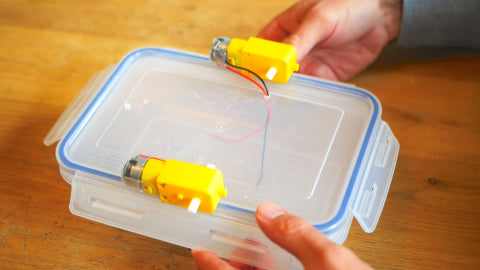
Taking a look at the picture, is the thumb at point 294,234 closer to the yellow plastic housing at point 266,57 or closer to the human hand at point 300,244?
the human hand at point 300,244

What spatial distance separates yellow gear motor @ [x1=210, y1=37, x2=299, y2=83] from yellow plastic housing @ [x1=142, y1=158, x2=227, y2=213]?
0.18 meters

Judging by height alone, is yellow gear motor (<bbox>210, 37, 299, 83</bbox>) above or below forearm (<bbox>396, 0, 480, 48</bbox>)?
above

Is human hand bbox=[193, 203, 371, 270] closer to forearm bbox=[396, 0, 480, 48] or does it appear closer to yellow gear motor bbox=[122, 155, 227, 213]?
yellow gear motor bbox=[122, 155, 227, 213]

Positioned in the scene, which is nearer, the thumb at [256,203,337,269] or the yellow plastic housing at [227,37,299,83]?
the thumb at [256,203,337,269]

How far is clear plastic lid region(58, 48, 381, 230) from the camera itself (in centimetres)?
62

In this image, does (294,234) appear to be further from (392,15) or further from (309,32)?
(392,15)

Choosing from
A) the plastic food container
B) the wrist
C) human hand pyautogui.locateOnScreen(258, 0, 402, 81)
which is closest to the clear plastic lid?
the plastic food container

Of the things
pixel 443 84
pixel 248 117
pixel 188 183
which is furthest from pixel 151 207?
pixel 443 84

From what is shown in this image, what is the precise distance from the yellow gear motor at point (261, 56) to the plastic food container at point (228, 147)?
0.19 ft

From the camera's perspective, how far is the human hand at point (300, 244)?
451 millimetres

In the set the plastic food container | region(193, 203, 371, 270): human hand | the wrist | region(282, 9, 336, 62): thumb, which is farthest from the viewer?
the wrist

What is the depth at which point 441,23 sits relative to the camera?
820mm

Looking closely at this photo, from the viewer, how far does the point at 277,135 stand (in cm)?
69

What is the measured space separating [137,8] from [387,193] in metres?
0.66
